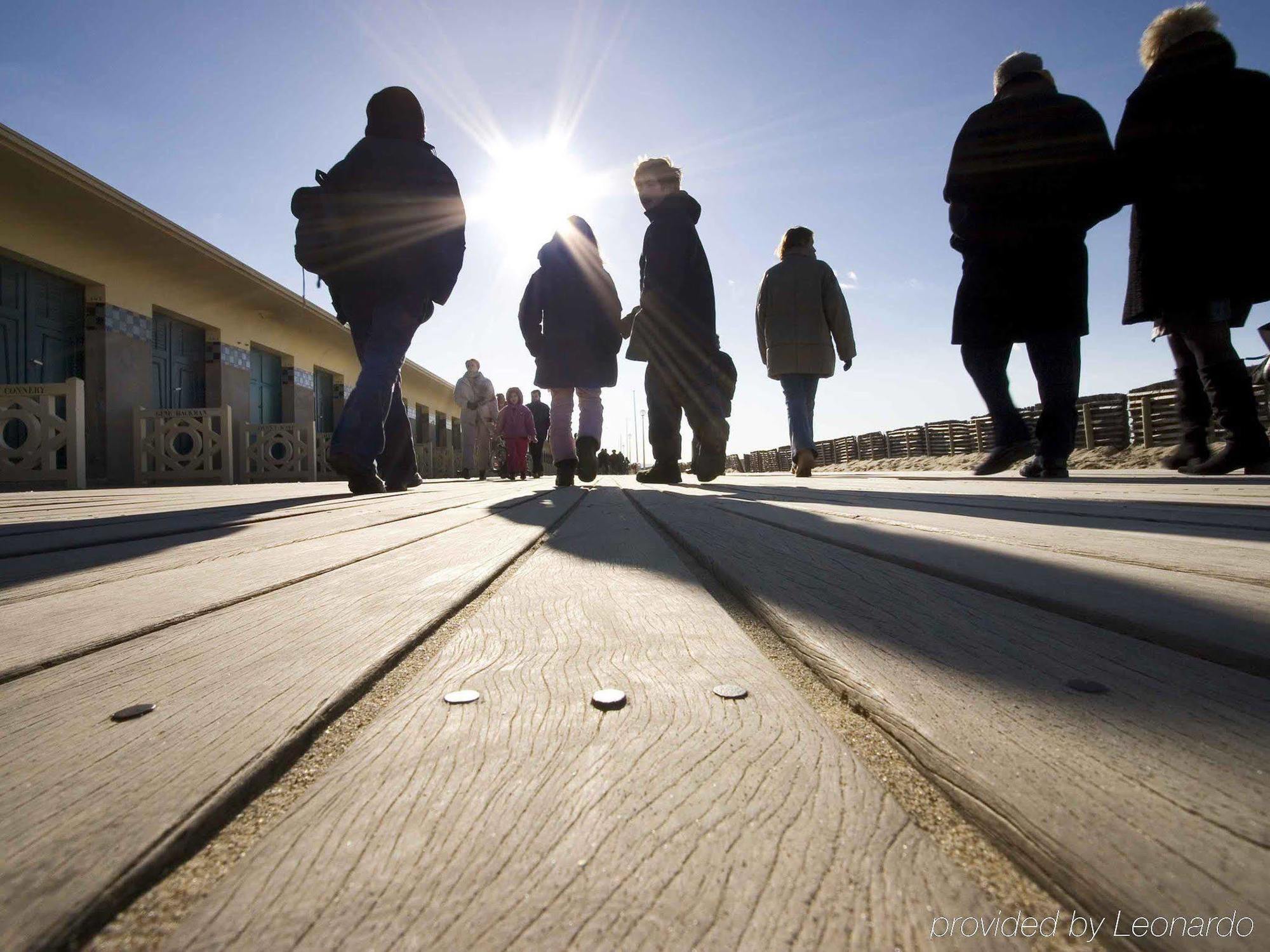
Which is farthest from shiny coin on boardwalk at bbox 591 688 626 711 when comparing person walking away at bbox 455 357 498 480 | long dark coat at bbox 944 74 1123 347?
person walking away at bbox 455 357 498 480

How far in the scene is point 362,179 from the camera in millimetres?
3566

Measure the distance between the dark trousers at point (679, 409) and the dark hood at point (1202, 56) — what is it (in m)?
2.70

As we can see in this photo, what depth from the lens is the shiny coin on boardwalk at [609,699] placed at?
18.2 inches

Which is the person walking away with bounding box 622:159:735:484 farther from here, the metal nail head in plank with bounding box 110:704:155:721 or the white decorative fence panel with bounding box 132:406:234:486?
the white decorative fence panel with bounding box 132:406:234:486

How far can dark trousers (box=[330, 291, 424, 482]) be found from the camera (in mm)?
3367

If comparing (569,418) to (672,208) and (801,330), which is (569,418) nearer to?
(672,208)

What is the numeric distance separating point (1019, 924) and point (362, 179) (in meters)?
Answer: 4.09

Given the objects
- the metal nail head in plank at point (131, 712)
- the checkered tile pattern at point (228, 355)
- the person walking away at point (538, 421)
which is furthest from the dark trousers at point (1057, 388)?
the checkered tile pattern at point (228, 355)

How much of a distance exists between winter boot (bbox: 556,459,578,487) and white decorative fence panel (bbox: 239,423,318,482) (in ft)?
23.4

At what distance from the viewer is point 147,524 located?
1.83 metres

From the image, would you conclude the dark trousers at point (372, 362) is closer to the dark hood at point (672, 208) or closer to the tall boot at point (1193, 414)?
the dark hood at point (672, 208)

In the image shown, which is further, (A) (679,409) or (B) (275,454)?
(B) (275,454)

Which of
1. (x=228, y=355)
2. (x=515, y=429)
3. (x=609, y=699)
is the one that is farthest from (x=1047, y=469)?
(x=228, y=355)

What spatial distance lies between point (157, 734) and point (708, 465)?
4208mm
